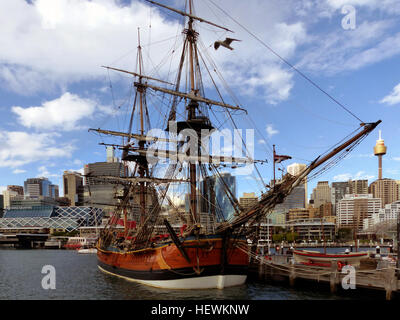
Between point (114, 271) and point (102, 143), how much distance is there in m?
16.5

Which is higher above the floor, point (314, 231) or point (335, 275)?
point (335, 275)

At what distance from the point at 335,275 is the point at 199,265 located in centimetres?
Result: 902

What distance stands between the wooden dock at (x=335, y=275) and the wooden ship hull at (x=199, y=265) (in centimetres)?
303

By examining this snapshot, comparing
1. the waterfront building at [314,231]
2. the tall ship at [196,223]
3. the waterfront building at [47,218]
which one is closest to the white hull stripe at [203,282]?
the tall ship at [196,223]

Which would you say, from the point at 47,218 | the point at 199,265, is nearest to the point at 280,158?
the point at 199,265

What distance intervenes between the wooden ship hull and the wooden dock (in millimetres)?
3027

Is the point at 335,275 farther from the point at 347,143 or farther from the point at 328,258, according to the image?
the point at 347,143

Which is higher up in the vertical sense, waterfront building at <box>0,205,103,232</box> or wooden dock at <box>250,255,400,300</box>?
wooden dock at <box>250,255,400,300</box>

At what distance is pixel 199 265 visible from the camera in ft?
81.2

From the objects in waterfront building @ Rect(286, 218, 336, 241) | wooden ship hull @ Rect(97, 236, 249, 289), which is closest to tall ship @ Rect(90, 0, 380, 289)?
wooden ship hull @ Rect(97, 236, 249, 289)

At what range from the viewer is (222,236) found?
25.2 metres

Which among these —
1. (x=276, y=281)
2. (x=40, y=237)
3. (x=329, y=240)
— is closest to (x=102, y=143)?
(x=276, y=281)

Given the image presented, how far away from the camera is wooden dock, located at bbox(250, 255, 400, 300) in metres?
20.3

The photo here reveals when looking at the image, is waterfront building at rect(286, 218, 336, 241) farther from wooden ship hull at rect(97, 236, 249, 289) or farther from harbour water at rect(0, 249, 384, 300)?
wooden ship hull at rect(97, 236, 249, 289)
